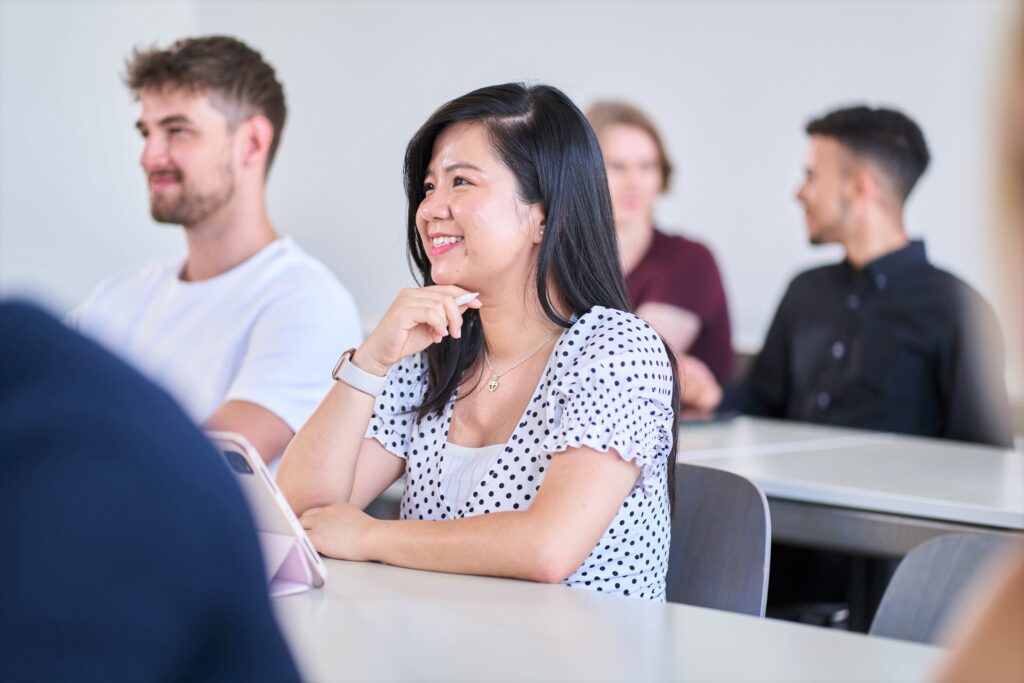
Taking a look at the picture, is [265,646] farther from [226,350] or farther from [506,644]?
[226,350]

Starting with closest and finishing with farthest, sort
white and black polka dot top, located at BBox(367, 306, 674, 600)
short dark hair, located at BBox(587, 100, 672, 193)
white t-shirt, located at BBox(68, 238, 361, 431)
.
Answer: white and black polka dot top, located at BBox(367, 306, 674, 600)
white t-shirt, located at BBox(68, 238, 361, 431)
short dark hair, located at BBox(587, 100, 672, 193)

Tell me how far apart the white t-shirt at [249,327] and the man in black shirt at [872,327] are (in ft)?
3.55

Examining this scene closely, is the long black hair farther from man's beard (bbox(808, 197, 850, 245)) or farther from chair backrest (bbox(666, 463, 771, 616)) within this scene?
man's beard (bbox(808, 197, 850, 245))

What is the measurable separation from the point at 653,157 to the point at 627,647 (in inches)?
114

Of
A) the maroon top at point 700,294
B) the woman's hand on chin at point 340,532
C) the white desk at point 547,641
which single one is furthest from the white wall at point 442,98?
the white desk at point 547,641

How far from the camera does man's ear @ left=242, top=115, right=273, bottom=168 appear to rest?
2.70 meters

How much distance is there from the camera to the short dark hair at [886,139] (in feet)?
12.1

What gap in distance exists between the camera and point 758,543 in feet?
5.37

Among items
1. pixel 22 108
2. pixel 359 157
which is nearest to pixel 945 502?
pixel 22 108

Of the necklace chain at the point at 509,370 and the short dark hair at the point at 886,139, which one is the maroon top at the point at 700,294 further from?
the necklace chain at the point at 509,370

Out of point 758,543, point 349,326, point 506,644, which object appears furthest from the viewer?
point 349,326

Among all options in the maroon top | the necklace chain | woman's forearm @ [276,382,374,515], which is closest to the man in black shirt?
the maroon top

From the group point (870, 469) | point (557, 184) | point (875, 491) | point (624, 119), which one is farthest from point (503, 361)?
point (624, 119)

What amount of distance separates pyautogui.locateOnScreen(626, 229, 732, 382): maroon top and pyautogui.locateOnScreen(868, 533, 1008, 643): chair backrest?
2.07m
